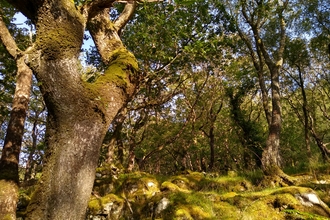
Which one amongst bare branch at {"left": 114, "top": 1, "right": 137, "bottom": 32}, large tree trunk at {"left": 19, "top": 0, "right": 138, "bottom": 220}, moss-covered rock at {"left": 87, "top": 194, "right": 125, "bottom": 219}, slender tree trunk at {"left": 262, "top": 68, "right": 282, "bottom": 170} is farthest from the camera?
slender tree trunk at {"left": 262, "top": 68, "right": 282, "bottom": 170}

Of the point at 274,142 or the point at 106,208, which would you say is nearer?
the point at 106,208

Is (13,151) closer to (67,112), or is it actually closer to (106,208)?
(106,208)

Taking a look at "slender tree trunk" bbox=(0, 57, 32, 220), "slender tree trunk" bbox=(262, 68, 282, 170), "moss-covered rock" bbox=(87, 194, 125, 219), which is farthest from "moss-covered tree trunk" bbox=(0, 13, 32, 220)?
"slender tree trunk" bbox=(262, 68, 282, 170)

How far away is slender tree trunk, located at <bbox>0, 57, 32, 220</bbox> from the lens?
674cm

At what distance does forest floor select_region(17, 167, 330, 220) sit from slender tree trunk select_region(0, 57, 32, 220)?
7.35 feet

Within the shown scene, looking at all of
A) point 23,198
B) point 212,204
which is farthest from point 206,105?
point 23,198

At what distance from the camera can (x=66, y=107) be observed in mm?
2941

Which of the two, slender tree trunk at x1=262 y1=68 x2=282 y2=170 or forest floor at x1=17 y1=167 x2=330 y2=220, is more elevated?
slender tree trunk at x1=262 y1=68 x2=282 y2=170

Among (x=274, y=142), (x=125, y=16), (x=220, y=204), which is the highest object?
(x=125, y=16)

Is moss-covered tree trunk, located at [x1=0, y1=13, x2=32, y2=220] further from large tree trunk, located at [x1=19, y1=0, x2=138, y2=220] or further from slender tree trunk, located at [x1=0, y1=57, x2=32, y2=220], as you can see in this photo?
large tree trunk, located at [x1=19, y1=0, x2=138, y2=220]

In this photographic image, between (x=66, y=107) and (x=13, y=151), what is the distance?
594 centimetres

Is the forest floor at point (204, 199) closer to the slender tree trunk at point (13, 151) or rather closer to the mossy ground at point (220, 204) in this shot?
the mossy ground at point (220, 204)

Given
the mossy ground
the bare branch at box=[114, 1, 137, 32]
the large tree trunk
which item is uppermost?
the bare branch at box=[114, 1, 137, 32]

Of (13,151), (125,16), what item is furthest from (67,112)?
(13,151)
